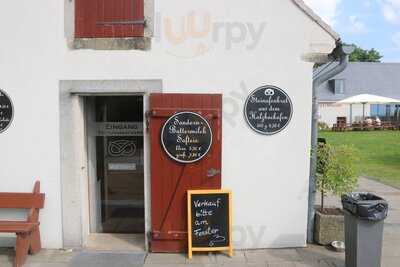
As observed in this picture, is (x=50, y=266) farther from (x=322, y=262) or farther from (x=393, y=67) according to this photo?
(x=393, y=67)

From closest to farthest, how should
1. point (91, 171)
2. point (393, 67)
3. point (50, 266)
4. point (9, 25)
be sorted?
point (50, 266), point (9, 25), point (91, 171), point (393, 67)

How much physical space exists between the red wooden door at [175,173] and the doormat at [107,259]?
0.33 m

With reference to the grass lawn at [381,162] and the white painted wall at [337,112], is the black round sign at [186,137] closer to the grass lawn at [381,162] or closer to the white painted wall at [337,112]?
the grass lawn at [381,162]

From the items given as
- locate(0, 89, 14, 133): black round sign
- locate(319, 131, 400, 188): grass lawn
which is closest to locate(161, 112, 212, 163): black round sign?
locate(0, 89, 14, 133): black round sign

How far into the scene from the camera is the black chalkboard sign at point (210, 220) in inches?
250

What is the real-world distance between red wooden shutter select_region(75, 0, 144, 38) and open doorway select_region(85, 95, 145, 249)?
1.03m

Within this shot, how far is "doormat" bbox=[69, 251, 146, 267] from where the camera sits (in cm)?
607

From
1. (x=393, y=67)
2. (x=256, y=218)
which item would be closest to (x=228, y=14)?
(x=256, y=218)

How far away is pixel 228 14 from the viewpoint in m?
6.30

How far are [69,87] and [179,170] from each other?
6.18 ft

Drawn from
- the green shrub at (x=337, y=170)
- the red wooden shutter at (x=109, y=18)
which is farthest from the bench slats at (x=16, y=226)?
the green shrub at (x=337, y=170)

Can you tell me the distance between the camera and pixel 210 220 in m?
6.37

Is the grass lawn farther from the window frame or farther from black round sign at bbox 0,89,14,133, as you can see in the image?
black round sign at bbox 0,89,14,133

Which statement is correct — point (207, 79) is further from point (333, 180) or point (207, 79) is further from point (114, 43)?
point (333, 180)
